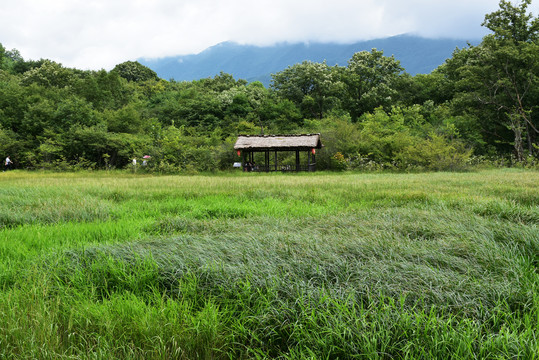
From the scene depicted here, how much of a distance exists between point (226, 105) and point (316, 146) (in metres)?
17.8

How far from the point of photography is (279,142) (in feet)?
71.5

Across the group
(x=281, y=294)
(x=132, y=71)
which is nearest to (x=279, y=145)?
(x=281, y=294)

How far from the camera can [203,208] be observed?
587 cm

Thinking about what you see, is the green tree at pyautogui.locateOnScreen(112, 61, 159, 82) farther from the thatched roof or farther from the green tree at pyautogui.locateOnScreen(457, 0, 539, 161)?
the green tree at pyautogui.locateOnScreen(457, 0, 539, 161)

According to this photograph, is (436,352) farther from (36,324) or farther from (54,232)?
(54,232)

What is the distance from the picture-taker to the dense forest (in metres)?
21.1

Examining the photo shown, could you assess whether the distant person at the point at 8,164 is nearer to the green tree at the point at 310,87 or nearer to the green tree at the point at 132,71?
the green tree at the point at 310,87

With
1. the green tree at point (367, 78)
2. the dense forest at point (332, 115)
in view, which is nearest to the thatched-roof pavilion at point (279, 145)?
the dense forest at point (332, 115)

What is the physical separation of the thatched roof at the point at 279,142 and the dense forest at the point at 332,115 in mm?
2632

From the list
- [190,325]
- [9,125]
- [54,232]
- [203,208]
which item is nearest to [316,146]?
[203,208]

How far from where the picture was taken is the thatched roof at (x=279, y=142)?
69.2 feet

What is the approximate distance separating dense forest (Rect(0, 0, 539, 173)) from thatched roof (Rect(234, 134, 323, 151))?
263 centimetres

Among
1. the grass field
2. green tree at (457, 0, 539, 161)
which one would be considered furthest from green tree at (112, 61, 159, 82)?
the grass field

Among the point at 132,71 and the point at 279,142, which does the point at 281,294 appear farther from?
the point at 132,71
